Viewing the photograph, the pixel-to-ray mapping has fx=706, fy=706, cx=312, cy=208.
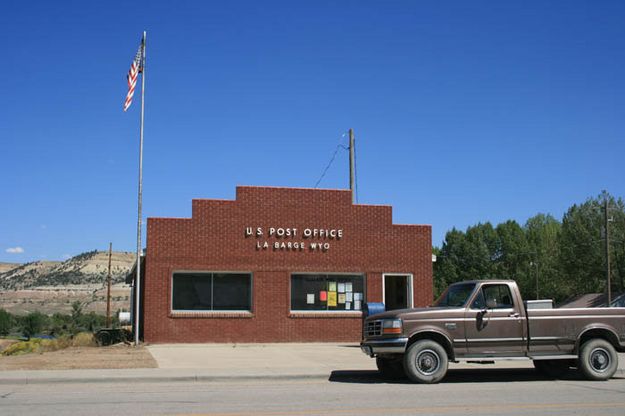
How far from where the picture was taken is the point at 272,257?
78.5 ft

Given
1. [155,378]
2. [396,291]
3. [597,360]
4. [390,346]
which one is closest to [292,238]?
[396,291]

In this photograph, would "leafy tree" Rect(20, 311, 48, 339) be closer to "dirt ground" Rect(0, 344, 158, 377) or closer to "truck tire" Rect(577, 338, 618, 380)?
"dirt ground" Rect(0, 344, 158, 377)

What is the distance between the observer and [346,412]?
10117 millimetres

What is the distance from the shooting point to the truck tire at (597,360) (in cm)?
1427

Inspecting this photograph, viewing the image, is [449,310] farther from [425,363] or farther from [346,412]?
[346,412]

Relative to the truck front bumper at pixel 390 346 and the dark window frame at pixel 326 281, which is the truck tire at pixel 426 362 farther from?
the dark window frame at pixel 326 281

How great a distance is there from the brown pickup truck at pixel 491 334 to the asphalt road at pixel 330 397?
474 millimetres

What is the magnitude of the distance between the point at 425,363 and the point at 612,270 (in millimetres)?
53022

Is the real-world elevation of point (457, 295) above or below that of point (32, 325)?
above

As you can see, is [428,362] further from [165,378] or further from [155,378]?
[155,378]

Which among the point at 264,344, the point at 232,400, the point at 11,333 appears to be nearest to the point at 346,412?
the point at 232,400

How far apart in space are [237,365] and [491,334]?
6.15 meters

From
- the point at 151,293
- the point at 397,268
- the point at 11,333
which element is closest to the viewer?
the point at 151,293

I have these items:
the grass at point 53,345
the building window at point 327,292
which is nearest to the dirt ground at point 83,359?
the grass at point 53,345
